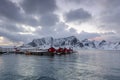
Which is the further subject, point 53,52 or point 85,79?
point 53,52

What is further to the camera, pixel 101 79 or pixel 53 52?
Result: pixel 53 52

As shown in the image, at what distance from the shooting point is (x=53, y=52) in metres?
158

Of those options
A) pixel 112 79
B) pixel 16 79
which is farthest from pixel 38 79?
pixel 112 79

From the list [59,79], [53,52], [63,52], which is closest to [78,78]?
[59,79]

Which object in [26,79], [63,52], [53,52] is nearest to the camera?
[26,79]

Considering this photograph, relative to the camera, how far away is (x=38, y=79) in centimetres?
3762

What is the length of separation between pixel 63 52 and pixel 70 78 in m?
139

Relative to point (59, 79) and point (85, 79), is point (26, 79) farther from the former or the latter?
point (85, 79)

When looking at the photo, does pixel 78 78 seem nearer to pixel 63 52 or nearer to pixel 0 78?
pixel 0 78

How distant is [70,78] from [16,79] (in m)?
12.7

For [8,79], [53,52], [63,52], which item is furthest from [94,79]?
[63,52]

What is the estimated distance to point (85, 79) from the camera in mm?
38156

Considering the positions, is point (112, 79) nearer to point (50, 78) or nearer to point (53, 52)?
point (50, 78)

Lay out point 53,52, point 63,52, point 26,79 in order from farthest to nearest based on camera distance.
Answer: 1. point 63,52
2. point 53,52
3. point 26,79
